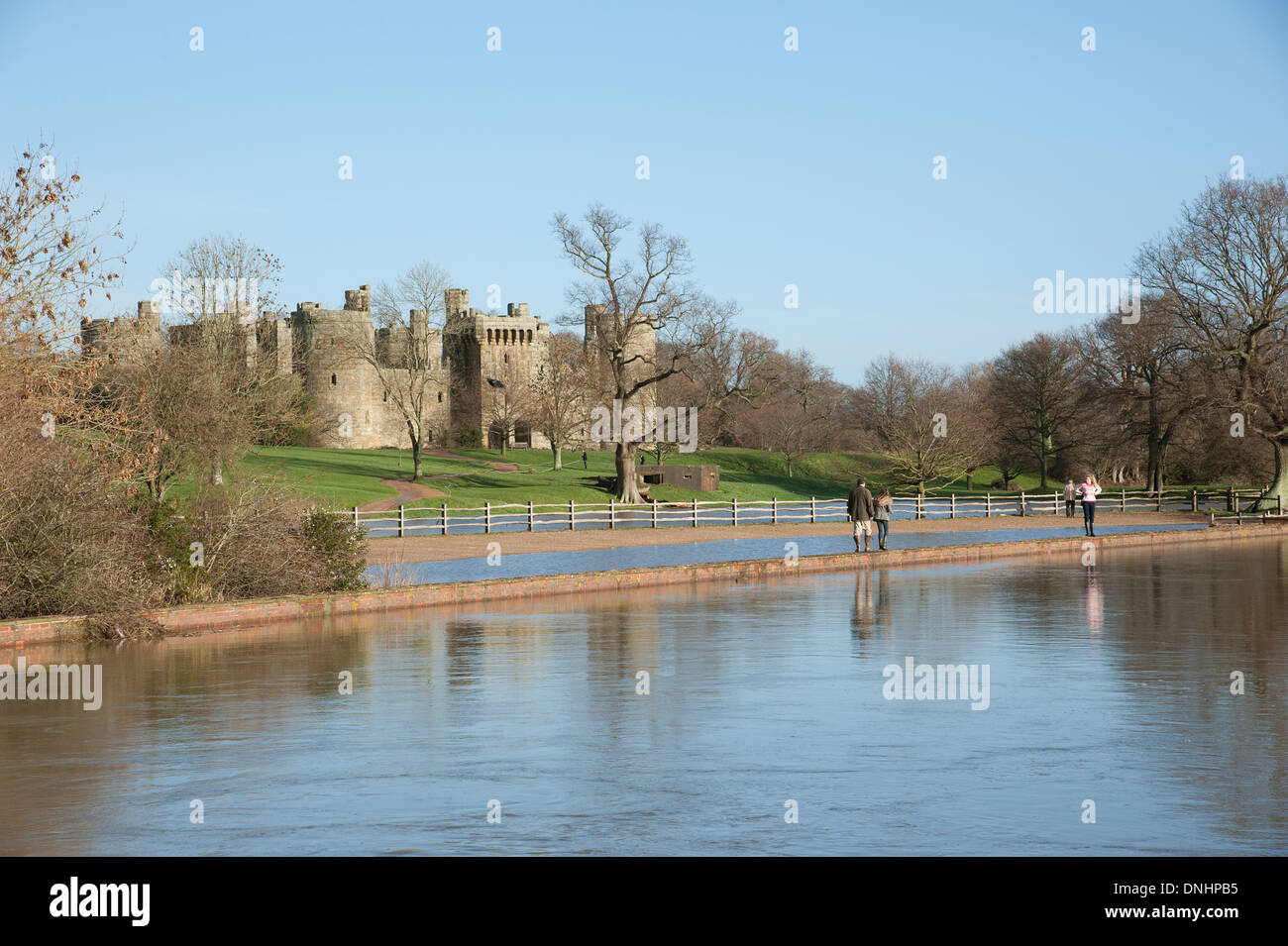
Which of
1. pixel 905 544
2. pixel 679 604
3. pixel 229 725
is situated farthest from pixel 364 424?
pixel 229 725

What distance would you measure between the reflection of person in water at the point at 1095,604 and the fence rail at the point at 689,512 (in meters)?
19.6

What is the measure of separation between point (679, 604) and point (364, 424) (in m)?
87.9

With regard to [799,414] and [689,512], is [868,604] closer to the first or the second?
[689,512]

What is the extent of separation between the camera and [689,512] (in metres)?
49.8

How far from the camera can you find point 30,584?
1611 centimetres

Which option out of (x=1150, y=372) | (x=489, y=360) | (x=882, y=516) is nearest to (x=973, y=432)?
(x=1150, y=372)

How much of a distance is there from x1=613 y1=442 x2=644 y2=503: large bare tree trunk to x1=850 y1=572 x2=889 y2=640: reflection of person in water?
124 feet

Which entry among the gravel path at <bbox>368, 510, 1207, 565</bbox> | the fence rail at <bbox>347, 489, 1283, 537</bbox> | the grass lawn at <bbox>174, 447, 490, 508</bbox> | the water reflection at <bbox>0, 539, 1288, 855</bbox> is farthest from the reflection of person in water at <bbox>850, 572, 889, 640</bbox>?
the grass lawn at <bbox>174, 447, 490, 508</bbox>

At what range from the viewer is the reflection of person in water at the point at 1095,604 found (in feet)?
55.5

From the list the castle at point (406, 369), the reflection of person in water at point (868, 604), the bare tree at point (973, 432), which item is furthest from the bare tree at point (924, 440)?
the reflection of person in water at point (868, 604)

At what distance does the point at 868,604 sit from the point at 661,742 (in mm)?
10911

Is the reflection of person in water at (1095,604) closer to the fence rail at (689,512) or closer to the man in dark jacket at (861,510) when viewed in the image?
the man in dark jacket at (861,510)
